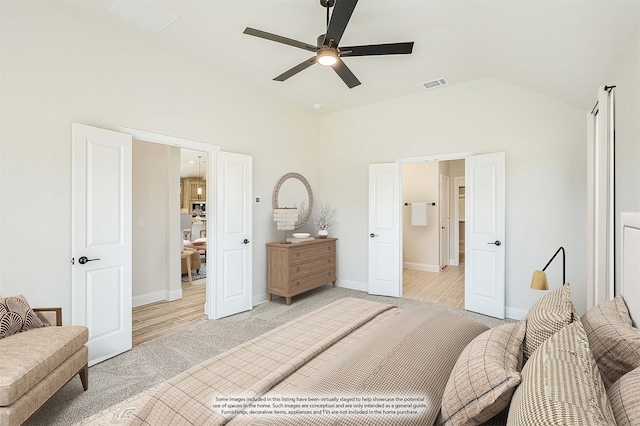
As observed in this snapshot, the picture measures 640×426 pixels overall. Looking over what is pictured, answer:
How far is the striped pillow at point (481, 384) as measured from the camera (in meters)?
0.97

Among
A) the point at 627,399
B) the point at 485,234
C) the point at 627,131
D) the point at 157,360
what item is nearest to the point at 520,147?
the point at 485,234

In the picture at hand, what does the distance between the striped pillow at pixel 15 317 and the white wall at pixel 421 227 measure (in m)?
6.17

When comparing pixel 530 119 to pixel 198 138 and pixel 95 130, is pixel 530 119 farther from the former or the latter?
pixel 95 130

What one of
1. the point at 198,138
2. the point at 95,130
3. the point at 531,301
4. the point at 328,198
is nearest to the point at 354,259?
the point at 328,198

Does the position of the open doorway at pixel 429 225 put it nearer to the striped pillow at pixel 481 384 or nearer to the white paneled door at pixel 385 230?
the white paneled door at pixel 385 230

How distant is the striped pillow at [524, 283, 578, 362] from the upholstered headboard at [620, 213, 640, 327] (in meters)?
0.23

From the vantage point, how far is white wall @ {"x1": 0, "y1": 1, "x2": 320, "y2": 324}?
7.92ft

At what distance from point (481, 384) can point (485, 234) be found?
3.50 meters

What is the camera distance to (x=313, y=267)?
486 centimetres

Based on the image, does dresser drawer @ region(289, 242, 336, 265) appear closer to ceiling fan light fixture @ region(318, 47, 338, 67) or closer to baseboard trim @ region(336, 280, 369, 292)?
baseboard trim @ region(336, 280, 369, 292)

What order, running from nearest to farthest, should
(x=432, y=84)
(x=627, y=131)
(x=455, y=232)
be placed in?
(x=627, y=131) < (x=432, y=84) < (x=455, y=232)

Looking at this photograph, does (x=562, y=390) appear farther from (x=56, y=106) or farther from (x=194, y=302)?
(x=194, y=302)

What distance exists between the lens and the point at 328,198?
5.65 meters

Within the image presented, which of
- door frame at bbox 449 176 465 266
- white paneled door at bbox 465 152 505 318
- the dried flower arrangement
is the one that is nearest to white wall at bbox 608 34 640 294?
white paneled door at bbox 465 152 505 318
